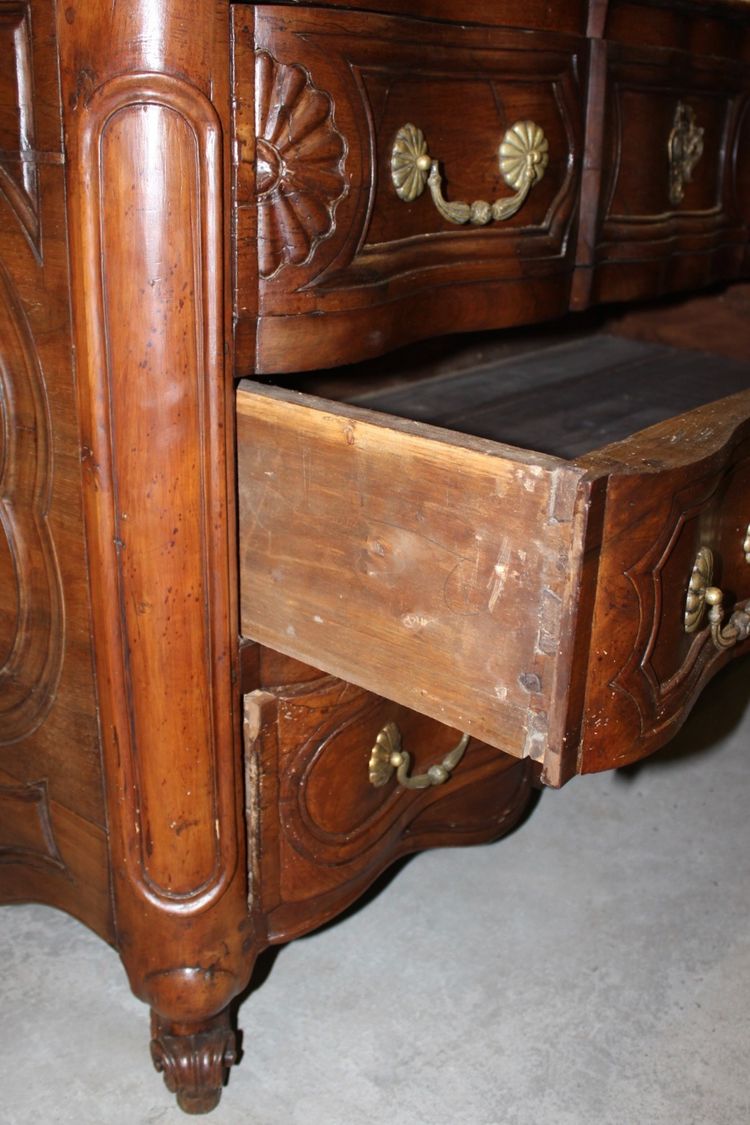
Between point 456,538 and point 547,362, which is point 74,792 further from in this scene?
point 547,362

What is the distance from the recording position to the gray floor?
0.88 meters

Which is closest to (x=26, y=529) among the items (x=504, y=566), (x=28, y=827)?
(x=28, y=827)

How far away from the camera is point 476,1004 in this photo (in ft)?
3.22

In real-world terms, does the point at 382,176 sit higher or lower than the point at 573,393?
higher

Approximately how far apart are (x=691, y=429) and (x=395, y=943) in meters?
0.60

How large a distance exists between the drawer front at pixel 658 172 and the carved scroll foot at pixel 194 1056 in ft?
2.06

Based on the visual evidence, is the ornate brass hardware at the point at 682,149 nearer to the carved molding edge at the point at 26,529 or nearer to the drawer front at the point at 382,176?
the drawer front at the point at 382,176

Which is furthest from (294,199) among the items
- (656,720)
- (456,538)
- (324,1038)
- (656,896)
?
(656,896)

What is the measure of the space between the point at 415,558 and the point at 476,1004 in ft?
1.68

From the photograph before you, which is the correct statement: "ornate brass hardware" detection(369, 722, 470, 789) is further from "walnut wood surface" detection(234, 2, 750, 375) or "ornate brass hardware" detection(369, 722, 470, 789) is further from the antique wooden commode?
"walnut wood surface" detection(234, 2, 750, 375)

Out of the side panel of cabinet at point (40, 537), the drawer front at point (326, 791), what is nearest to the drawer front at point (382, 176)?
the side panel of cabinet at point (40, 537)

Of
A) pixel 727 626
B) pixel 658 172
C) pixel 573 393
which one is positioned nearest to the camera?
pixel 727 626

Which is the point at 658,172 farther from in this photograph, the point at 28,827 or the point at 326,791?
the point at 28,827

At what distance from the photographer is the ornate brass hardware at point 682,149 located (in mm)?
986
